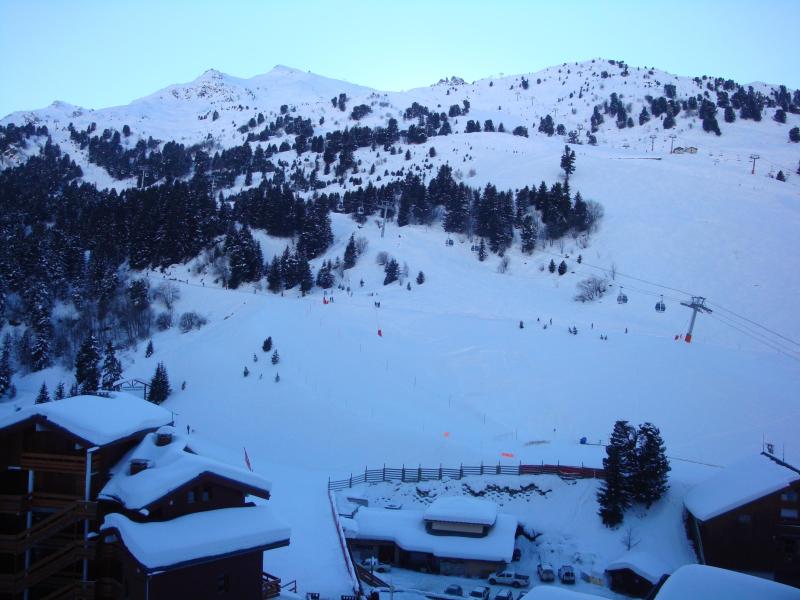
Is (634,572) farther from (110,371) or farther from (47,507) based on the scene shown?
(110,371)

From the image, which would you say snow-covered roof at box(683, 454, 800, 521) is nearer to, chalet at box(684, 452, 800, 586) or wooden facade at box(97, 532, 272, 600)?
chalet at box(684, 452, 800, 586)

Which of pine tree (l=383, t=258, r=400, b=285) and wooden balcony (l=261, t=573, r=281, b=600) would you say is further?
pine tree (l=383, t=258, r=400, b=285)

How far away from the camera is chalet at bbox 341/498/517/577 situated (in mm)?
25078

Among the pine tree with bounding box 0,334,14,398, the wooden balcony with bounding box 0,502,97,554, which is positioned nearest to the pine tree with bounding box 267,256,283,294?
the pine tree with bounding box 0,334,14,398

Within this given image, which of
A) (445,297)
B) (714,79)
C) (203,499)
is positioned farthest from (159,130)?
(203,499)

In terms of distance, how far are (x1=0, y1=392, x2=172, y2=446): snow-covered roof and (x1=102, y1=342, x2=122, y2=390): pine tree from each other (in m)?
21.8

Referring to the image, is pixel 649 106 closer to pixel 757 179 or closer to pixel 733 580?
pixel 757 179

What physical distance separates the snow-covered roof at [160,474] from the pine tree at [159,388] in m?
22.5

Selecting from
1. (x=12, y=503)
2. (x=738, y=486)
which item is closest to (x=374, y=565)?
(x=12, y=503)

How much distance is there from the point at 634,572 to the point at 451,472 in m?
10.0

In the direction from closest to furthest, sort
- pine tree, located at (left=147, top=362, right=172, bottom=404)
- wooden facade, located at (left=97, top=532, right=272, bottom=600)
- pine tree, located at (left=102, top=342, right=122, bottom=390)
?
1. wooden facade, located at (left=97, top=532, right=272, bottom=600)
2. pine tree, located at (left=147, top=362, right=172, bottom=404)
3. pine tree, located at (left=102, top=342, right=122, bottom=390)

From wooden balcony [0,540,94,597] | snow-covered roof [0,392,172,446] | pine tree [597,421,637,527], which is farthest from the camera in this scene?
pine tree [597,421,637,527]

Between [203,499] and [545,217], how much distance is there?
55.8 metres

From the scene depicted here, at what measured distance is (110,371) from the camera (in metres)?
39.2
